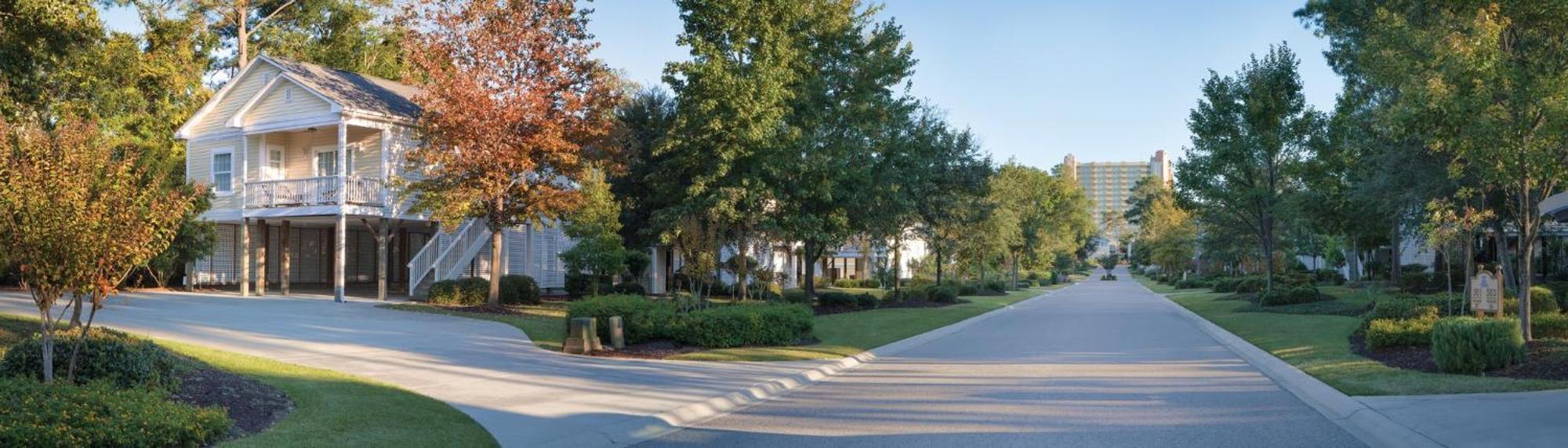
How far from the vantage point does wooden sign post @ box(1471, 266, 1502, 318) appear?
619 inches

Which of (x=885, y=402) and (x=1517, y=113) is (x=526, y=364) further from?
(x=1517, y=113)

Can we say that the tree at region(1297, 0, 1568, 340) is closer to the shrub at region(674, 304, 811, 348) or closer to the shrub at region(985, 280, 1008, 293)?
the shrub at region(674, 304, 811, 348)

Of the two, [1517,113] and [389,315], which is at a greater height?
[1517,113]

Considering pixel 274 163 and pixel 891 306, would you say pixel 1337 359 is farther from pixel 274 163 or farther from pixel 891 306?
pixel 274 163

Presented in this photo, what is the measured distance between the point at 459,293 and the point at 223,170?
1171 cm

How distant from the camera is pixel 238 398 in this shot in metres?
9.52

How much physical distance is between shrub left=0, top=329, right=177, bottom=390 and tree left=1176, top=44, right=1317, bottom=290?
33.0m

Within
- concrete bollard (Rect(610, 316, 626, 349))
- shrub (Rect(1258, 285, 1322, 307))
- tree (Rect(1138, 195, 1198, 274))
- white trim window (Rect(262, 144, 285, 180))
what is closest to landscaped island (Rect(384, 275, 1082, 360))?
concrete bollard (Rect(610, 316, 626, 349))

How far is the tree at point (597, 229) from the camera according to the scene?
89.5 ft

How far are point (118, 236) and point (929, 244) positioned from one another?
115 feet

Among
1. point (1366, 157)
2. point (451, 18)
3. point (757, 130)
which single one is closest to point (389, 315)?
point (451, 18)

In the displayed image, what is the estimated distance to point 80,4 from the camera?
1314 cm

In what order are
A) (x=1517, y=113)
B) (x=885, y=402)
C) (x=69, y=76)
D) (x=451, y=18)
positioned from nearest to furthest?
(x=885, y=402) → (x=1517, y=113) → (x=69, y=76) → (x=451, y=18)

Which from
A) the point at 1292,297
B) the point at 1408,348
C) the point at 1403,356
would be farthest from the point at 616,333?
the point at 1292,297
